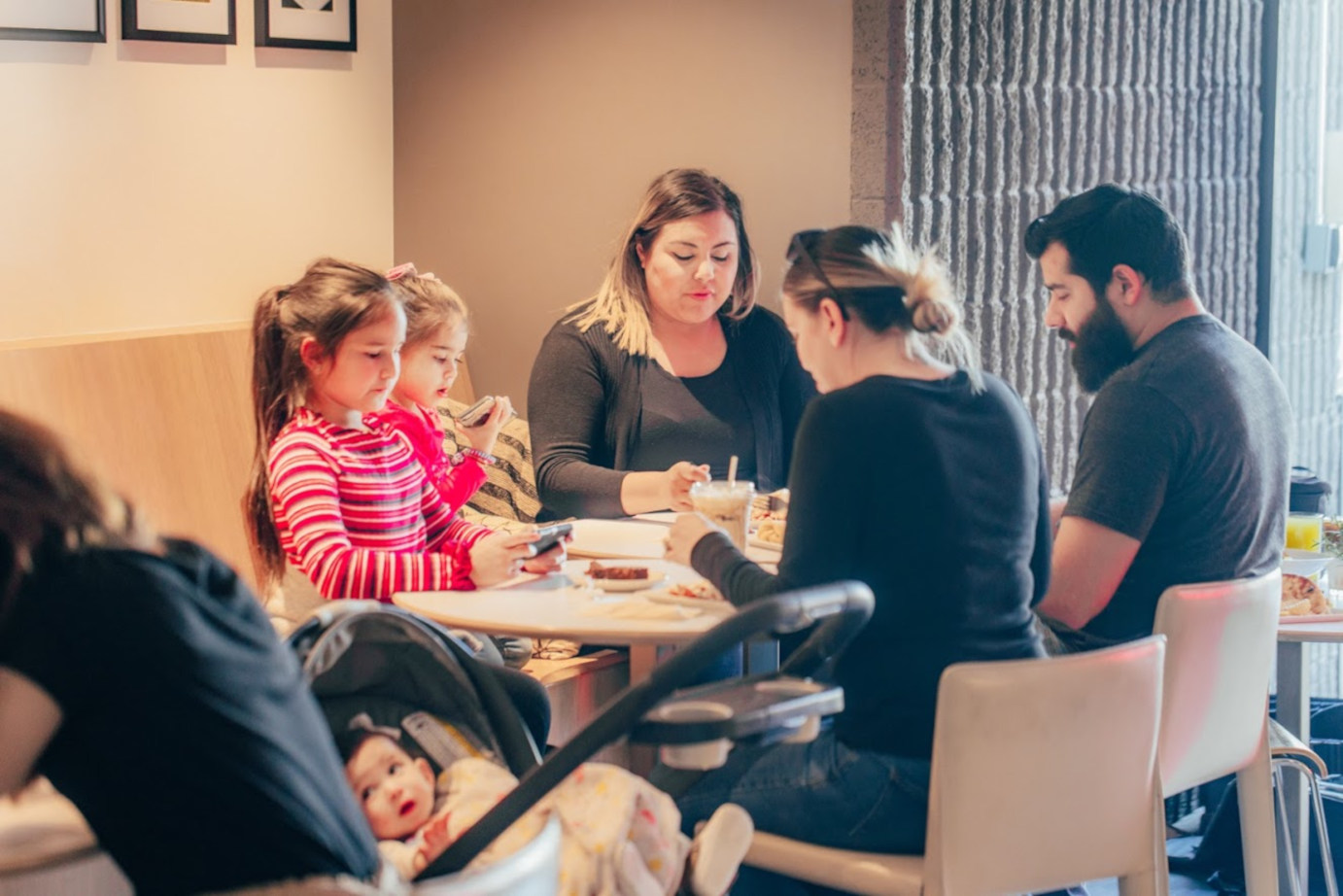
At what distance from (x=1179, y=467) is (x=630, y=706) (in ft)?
4.25

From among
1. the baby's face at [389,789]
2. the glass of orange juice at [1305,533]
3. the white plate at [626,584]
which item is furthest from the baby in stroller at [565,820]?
the glass of orange juice at [1305,533]

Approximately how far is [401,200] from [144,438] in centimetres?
128

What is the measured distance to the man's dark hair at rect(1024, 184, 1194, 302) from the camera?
2641mm

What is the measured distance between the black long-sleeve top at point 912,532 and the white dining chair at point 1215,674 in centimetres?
37

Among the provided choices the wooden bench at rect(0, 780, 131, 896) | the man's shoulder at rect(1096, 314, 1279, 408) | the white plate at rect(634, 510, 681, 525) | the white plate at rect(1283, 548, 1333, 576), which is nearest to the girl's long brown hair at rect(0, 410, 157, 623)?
the wooden bench at rect(0, 780, 131, 896)

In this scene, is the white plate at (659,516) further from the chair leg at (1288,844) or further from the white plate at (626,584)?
the chair leg at (1288,844)

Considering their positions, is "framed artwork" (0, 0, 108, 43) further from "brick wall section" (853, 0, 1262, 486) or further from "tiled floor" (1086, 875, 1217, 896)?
"tiled floor" (1086, 875, 1217, 896)

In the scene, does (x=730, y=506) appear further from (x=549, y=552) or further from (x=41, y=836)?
(x=41, y=836)

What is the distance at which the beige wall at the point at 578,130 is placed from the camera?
12.3ft

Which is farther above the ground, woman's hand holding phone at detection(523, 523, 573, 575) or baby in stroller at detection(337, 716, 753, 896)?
woman's hand holding phone at detection(523, 523, 573, 575)

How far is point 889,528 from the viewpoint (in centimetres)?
200

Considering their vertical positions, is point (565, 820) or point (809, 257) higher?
point (809, 257)

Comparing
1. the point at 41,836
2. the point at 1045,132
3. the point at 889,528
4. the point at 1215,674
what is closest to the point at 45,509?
the point at 41,836

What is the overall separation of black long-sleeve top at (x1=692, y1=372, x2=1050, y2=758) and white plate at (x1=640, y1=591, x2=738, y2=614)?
0.94ft
